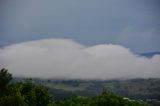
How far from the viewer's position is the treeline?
78938 mm

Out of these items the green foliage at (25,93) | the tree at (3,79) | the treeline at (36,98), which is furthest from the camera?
the tree at (3,79)

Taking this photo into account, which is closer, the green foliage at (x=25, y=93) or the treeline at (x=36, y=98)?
the treeline at (x=36, y=98)

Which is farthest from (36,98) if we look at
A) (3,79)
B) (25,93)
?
(3,79)

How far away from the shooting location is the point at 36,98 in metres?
95.4

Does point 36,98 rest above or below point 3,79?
below

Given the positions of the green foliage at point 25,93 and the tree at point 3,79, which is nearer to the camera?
the green foliage at point 25,93

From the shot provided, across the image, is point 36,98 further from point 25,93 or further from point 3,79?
point 3,79

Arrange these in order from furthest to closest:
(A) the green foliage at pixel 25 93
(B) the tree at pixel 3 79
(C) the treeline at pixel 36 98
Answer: (B) the tree at pixel 3 79
(A) the green foliage at pixel 25 93
(C) the treeline at pixel 36 98

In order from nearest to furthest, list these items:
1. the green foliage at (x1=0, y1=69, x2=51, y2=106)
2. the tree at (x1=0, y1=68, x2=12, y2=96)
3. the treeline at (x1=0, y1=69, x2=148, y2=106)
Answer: the treeline at (x1=0, y1=69, x2=148, y2=106), the green foliage at (x1=0, y1=69, x2=51, y2=106), the tree at (x1=0, y1=68, x2=12, y2=96)

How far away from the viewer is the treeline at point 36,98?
259 feet

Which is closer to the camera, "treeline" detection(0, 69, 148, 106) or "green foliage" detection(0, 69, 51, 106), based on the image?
"treeline" detection(0, 69, 148, 106)

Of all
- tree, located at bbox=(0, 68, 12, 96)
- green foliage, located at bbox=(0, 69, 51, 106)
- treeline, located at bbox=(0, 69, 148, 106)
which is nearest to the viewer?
treeline, located at bbox=(0, 69, 148, 106)

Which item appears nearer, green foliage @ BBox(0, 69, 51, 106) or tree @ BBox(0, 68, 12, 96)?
green foliage @ BBox(0, 69, 51, 106)

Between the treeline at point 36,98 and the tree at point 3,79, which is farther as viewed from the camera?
the tree at point 3,79
